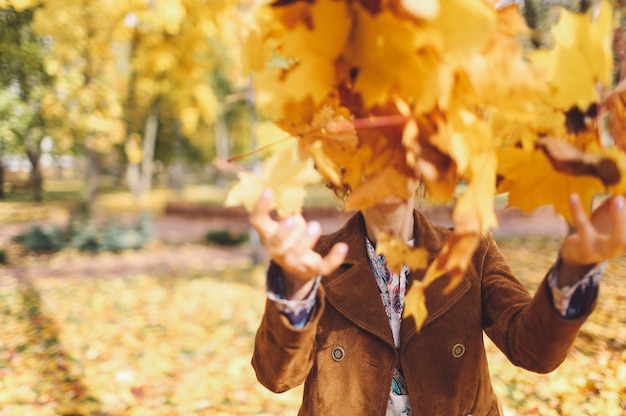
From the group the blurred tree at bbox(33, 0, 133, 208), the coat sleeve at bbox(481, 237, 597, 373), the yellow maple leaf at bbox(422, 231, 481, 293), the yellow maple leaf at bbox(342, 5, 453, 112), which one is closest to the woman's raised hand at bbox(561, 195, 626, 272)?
the coat sleeve at bbox(481, 237, 597, 373)

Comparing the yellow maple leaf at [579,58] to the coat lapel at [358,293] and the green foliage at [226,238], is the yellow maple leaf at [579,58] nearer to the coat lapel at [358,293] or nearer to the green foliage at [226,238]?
the coat lapel at [358,293]

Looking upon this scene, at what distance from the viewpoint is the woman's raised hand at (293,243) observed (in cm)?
78

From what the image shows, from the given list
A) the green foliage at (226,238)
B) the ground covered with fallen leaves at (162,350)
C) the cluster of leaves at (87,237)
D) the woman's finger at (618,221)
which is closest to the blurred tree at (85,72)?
the cluster of leaves at (87,237)

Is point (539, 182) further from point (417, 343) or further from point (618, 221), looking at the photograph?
point (417, 343)

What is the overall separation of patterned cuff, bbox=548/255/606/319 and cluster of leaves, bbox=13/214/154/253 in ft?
18.1

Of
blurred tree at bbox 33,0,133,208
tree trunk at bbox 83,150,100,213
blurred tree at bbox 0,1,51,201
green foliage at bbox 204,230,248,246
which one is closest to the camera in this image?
blurred tree at bbox 0,1,51,201

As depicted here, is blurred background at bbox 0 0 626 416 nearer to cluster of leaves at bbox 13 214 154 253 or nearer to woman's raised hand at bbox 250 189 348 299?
cluster of leaves at bbox 13 214 154 253

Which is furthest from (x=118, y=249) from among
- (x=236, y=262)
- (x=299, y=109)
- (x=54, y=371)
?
(x=299, y=109)

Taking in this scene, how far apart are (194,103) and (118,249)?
3.77 meters

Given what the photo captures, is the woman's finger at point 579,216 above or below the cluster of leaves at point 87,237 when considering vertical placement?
above

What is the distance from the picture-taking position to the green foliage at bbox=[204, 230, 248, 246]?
9078 millimetres

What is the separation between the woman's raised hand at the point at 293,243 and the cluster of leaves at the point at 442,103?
29 mm

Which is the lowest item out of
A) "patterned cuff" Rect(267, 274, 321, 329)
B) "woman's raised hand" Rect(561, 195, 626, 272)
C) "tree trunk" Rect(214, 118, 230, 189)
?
"patterned cuff" Rect(267, 274, 321, 329)

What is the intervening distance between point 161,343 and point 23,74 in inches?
107
